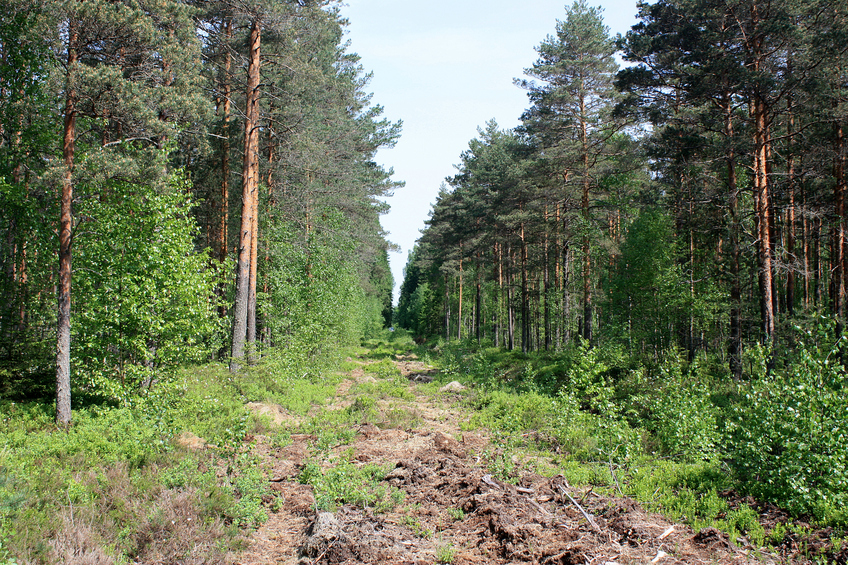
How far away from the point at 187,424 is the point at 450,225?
30.1 metres

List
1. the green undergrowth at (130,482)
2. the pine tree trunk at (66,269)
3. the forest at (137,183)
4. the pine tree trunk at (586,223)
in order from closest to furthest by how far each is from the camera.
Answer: the green undergrowth at (130,482) → the pine tree trunk at (66,269) → the forest at (137,183) → the pine tree trunk at (586,223)

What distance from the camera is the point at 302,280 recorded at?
18.3 meters

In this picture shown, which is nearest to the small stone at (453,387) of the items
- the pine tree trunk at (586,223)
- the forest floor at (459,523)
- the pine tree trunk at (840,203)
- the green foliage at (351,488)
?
the pine tree trunk at (586,223)

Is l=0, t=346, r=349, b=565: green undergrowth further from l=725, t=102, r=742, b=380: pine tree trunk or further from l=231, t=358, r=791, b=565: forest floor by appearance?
l=725, t=102, r=742, b=380: pine tree trunk

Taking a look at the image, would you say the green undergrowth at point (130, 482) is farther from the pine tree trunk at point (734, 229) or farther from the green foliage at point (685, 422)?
the pine tree trunk at point (734, 229)

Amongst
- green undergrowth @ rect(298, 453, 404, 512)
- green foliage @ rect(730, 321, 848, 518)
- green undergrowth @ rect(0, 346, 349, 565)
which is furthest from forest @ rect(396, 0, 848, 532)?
green undergrowth @ rect(0, 346, 349, 565)

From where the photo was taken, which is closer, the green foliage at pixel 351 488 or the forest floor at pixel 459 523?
the forest floor at pixel 459 523

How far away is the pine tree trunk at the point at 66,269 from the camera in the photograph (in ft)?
28.7

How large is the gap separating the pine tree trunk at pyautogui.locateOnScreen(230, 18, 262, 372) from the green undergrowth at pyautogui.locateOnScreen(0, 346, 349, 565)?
3.50m

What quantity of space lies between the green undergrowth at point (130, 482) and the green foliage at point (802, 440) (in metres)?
6.83

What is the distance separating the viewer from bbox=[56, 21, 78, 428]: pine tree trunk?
28.7 ft

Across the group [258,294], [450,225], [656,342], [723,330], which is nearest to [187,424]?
[258,294]

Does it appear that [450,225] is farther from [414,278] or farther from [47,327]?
[414,278]

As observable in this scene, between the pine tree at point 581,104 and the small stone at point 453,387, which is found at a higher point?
the pine tree at point 581,104
